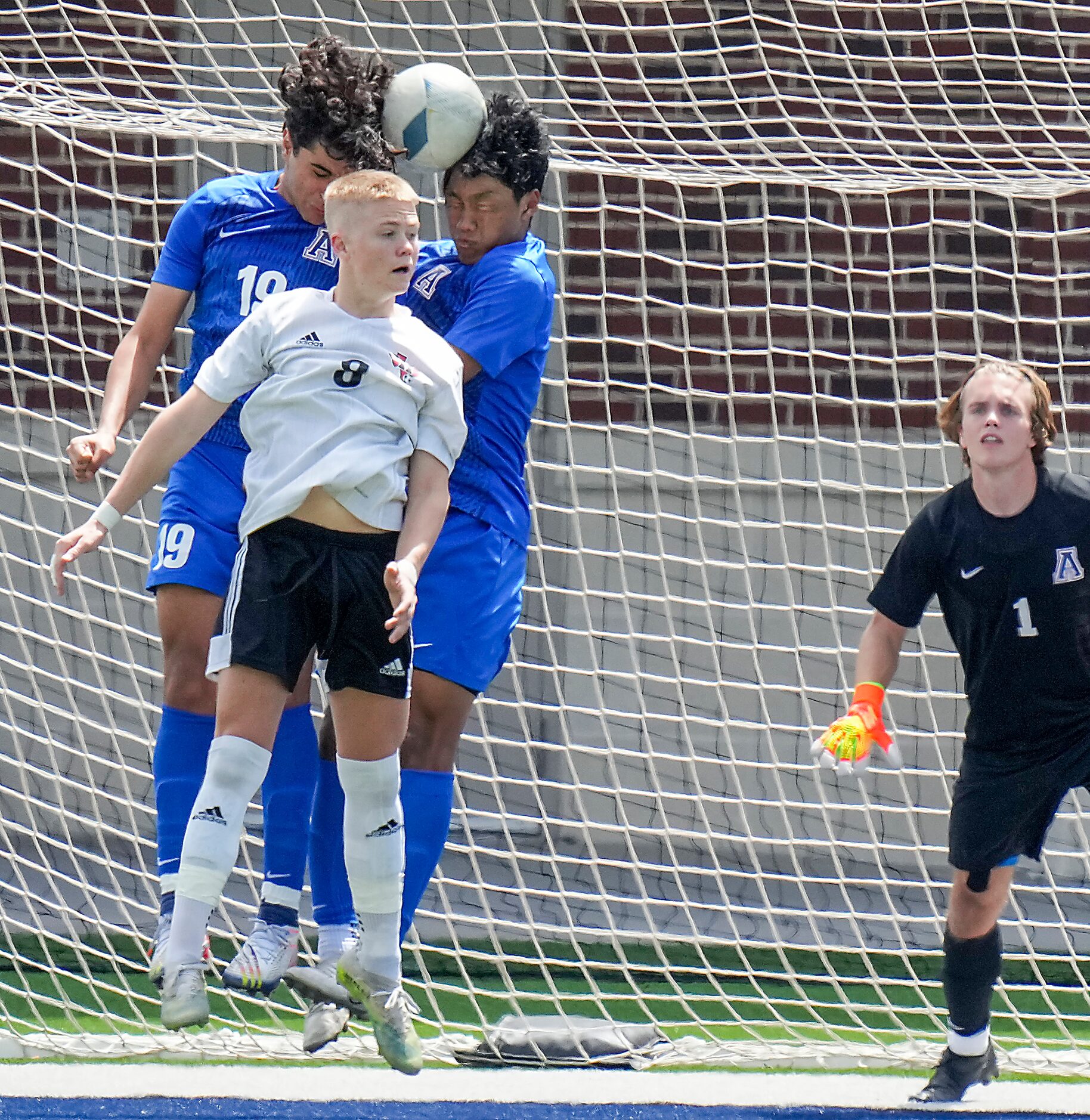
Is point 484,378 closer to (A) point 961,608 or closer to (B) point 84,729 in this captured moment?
(A) point 961,608

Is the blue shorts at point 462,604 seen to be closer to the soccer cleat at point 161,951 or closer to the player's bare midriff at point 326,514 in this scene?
the player's bare midriff at point 326,514

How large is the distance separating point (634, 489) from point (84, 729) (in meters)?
2.13

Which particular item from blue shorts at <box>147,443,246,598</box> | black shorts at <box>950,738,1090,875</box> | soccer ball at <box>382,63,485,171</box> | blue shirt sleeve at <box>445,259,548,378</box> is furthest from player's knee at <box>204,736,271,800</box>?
black shorts at <box>950,738,1090,875</box>

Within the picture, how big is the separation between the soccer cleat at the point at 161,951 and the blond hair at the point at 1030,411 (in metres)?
1.78

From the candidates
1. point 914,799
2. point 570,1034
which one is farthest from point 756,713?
point 570,1034

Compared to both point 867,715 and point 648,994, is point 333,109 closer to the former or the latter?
point 867,715

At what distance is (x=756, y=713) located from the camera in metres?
5.56

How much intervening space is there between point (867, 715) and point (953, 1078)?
93 centimetres

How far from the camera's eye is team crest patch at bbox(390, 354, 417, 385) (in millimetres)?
2424

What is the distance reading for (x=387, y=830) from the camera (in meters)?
2.43

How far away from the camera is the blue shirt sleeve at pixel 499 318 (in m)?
2.70

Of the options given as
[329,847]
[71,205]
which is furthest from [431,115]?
[71,205]

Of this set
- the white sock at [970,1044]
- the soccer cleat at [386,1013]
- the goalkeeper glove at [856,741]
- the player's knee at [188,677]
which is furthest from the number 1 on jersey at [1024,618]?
the player's knee at [188,677]

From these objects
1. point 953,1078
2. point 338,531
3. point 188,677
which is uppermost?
point 338,531
